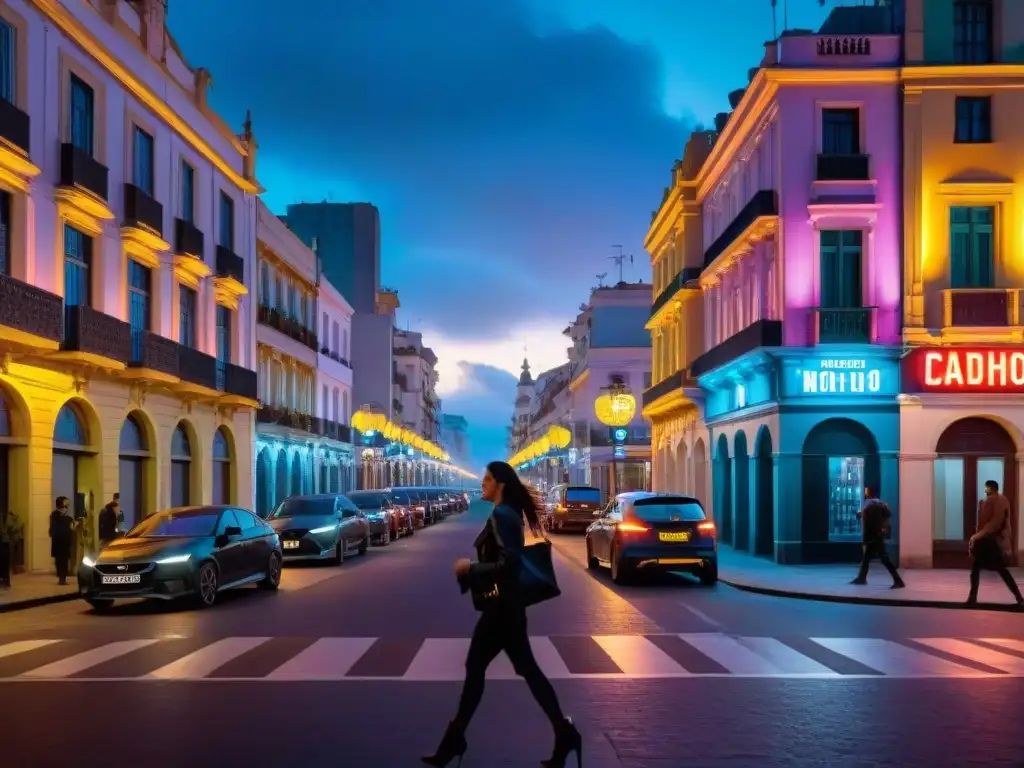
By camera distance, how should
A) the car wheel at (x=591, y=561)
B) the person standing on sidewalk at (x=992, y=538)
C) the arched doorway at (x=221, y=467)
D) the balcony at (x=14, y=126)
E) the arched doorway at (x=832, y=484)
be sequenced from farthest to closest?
the arched doorway at (x=221, y=467) < the arched doorway at (x=832, y=484) < the car wheel at (x=591, y=561) < the balcony at (x=14, y=126) < the person standing on sidewalk at (x=992, y=538)

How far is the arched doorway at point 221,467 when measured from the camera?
38.9m

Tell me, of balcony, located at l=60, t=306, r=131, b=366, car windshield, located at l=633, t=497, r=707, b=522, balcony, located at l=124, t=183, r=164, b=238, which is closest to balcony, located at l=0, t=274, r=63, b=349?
balcony, located at l=60, t=306, r=131, b=366

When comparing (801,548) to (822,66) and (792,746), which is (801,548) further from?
(792,746)

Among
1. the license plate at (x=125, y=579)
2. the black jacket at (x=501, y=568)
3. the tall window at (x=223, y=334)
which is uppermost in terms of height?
the tall window at (x=223, y=334)

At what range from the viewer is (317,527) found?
1067 inches

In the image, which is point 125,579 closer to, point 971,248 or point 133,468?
point 133,468

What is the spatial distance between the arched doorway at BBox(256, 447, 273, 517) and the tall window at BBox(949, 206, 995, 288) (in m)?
29.6

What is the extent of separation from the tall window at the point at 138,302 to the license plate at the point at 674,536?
14773 mm

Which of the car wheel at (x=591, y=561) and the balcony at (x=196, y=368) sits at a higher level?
the balcony at (x=196, y=368)

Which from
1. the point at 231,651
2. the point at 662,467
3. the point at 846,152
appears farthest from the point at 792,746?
the point at 662,467

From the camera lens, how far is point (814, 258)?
26.9m

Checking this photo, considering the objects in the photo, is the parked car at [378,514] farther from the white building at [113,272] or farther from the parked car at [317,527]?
the parked car at [317,527]

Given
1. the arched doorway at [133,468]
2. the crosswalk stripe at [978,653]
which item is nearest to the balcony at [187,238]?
the arched doorway at [133,468]

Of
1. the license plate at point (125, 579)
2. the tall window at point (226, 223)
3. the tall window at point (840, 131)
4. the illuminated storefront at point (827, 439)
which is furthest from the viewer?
the tall window at point (226, 223)
